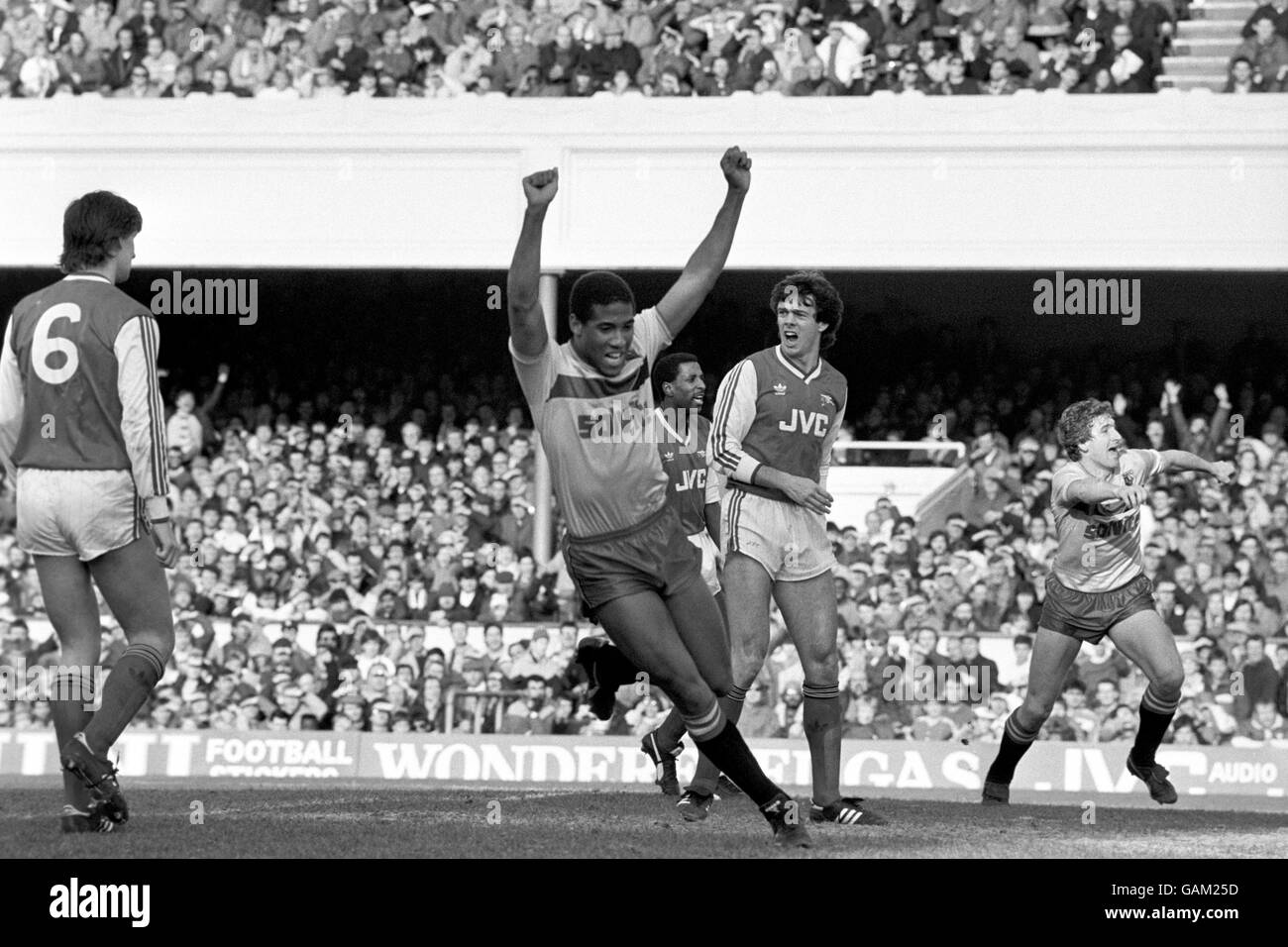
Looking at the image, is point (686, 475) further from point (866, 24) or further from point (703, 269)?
point (866, 24)

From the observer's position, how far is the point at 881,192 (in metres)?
19.4

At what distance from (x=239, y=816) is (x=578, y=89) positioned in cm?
1274

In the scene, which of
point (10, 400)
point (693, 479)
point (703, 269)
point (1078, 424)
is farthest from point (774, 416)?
point (10, 400)

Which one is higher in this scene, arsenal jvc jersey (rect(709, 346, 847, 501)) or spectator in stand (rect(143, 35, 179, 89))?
spectator in stand (rect(143, 35, 179, 89))

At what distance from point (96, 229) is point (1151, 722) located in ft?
19.9

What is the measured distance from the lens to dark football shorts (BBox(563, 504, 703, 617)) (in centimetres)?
719

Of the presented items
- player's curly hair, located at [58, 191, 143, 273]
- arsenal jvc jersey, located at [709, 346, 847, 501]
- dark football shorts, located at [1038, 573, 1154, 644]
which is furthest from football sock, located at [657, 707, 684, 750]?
player's curly hair, located at [58, 191, 143, 273]

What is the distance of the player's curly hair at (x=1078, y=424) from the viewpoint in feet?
32.5

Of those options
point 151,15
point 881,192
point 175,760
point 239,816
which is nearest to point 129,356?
point 239,816

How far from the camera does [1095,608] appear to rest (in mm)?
9797

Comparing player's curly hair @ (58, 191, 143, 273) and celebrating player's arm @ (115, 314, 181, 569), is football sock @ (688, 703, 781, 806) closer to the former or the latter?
celebrating player's arm @ (115, 314, 181, 569)

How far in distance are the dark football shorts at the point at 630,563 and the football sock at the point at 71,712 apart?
6.86ft

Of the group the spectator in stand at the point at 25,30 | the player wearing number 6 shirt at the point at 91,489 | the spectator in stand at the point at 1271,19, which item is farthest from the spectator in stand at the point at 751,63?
the player wearing number 6 shirt at the point at 91,489
